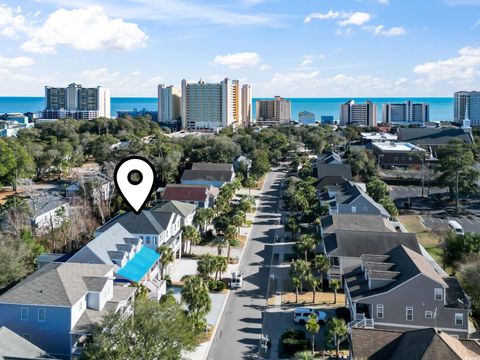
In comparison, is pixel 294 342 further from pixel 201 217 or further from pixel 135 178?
pixel 201 217

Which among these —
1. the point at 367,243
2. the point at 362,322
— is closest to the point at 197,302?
the point at 362,322

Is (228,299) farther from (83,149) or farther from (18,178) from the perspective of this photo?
(83,149)

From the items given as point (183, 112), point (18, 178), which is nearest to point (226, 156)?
point (18, 178)

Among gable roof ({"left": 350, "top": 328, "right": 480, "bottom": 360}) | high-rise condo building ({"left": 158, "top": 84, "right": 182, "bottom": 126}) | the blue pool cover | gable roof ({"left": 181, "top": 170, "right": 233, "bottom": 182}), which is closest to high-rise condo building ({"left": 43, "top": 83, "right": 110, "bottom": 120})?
high-rise condo building ({"left": 158, "top": 84, "right": 182, "bottom": 126})

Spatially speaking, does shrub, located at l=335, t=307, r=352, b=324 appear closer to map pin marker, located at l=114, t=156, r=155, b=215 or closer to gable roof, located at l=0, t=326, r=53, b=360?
gable roof, located at l=0, t=326, r=53, b=360

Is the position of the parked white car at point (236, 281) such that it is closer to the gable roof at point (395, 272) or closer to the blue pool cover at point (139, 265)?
the blue pool cover at point (139, 265)
